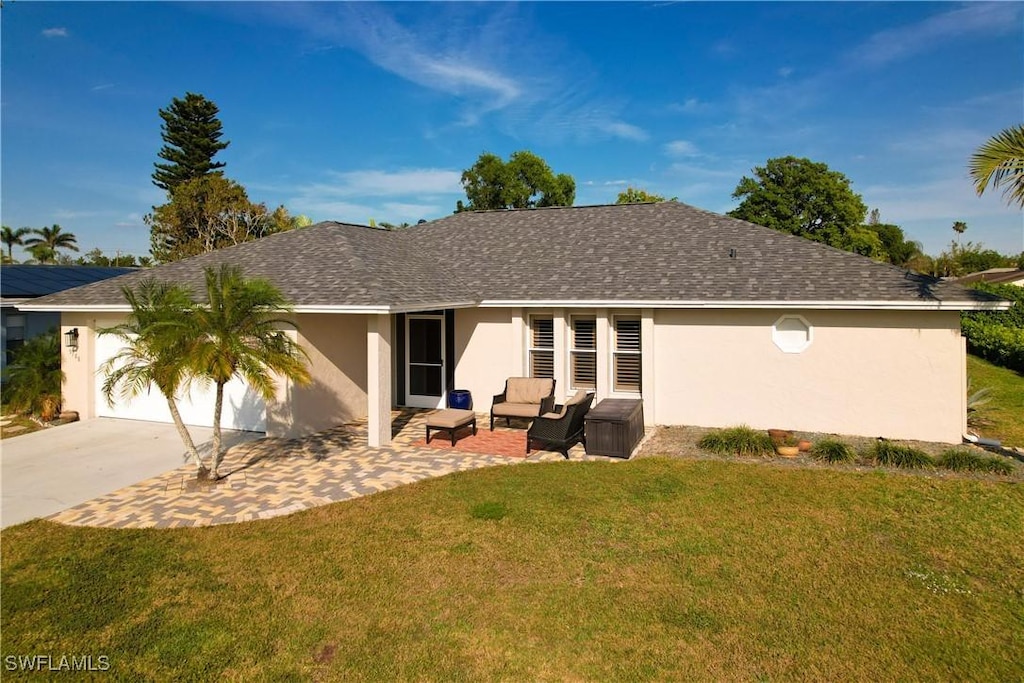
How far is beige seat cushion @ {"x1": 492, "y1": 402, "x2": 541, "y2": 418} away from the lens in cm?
1196

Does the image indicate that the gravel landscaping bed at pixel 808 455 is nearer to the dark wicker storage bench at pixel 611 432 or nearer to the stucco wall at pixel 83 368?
the dark wicker storage bench at pixel 611 432

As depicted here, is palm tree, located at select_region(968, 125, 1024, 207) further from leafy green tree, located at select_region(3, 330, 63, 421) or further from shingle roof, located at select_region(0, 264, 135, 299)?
shingle roof, located at select_region(0, 264, 135, 299)

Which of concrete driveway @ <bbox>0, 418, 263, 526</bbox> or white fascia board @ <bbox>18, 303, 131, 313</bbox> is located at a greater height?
white fascia board @ <bbox>18, 303, 131, 313</bbox>

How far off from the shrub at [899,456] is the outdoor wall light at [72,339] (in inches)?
733

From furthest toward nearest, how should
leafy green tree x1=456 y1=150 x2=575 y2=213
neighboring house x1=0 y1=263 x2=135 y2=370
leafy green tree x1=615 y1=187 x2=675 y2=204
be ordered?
leafy green tree x1=615 y1=187 x2=675 y2=204 < leafy green tree x1=456 y1=150 x2=575 y2=213 < neighboring house x1=0 y1=263 x2=135 y2=370

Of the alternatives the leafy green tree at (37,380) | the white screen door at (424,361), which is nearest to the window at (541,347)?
the white screen door at (424,361)

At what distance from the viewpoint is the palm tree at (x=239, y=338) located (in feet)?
26.2

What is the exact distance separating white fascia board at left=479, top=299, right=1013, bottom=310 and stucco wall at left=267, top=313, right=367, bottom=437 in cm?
350

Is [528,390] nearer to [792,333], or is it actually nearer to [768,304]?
[768,304]

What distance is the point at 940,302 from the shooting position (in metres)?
10.5

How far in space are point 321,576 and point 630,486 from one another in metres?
4.91

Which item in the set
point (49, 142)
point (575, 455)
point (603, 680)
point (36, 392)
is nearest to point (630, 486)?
point (575, 455)

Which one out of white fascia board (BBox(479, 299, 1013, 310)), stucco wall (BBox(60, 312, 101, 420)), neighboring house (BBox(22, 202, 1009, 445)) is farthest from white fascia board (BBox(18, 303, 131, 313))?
white fascia board (BBox(479, 299, 1013, 310))

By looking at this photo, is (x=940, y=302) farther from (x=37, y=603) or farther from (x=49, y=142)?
(x=49, y=142)
